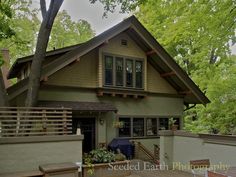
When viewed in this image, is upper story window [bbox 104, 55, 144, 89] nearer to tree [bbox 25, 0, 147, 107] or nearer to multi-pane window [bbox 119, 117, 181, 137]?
multi-pane window [bbox 119, 117, 181, 137]

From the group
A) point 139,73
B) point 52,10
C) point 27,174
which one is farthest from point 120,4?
point 27,174

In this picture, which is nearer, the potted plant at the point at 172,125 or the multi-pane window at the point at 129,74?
the potted plant at the point at 172,125

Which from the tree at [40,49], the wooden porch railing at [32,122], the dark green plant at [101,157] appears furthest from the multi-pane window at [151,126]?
the tree at [40,49]

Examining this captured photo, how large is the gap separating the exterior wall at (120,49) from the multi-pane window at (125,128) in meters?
2.35

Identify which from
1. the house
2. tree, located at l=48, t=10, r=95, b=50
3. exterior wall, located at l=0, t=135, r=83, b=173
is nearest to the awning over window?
the house

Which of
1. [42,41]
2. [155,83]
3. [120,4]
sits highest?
[120,4]

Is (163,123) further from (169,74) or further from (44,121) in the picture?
(44,121)

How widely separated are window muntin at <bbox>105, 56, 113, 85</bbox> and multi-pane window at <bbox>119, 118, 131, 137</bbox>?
6.65 ft

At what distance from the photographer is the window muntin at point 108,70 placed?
12039 millimetres

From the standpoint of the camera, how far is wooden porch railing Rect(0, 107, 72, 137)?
7.62 metres

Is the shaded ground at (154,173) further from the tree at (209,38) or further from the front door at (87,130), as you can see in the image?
the tree at (209,38)

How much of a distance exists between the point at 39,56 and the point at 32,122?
264 centimetres

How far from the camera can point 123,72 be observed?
12.6 metres

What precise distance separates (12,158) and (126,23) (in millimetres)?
7717
